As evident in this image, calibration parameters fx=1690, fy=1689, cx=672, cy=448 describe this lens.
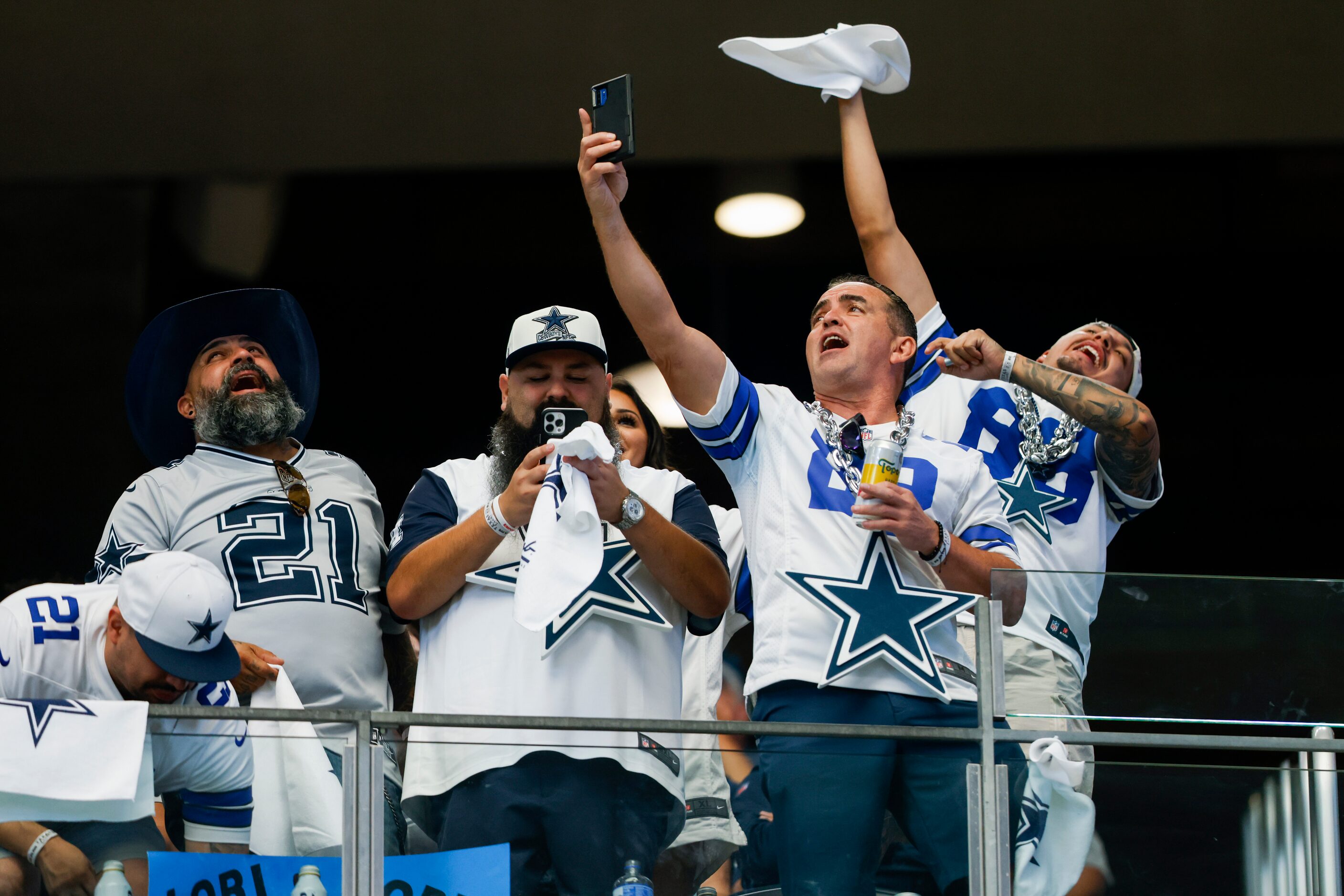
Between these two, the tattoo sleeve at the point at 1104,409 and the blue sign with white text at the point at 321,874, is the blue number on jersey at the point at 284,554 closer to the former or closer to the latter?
the blue sign with white text at the point at 321,874

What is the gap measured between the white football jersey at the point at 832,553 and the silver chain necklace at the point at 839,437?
0.6 inches

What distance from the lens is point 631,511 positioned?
2992 mm

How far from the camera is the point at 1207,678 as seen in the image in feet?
9.72

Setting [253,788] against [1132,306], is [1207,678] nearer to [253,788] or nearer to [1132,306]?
[253,788]

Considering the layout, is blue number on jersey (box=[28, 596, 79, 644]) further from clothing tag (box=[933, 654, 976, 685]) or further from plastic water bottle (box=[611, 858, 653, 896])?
clothing tag (box=[933, 654, 976, 685])

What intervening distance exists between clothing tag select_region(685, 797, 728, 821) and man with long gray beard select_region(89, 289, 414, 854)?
2.68ft

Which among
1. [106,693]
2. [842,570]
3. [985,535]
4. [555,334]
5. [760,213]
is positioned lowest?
[106,693]

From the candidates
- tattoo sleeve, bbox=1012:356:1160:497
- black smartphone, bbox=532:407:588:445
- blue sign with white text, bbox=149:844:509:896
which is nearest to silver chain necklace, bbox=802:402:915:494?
tattoo sleeve, bbox=1012:356:1160:497

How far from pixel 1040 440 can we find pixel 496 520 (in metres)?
1.26

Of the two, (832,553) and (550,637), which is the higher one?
(832,553)

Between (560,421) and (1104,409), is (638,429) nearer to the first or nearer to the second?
(560,421)

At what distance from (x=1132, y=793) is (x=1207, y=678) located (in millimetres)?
262

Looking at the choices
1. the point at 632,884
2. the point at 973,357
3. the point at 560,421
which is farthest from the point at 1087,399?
the point at 632,884

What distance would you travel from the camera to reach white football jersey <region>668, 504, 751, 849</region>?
9.04 ft
